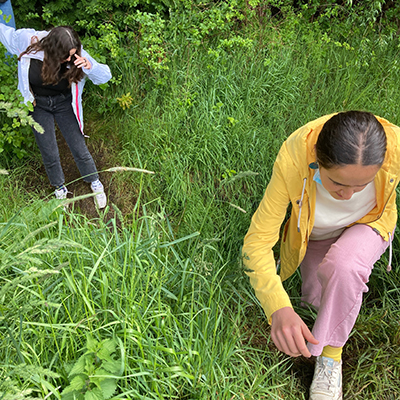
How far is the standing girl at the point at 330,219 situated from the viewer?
159cm

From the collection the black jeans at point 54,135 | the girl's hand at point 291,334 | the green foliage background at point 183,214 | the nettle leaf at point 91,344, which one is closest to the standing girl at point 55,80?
the black jeans at point 54,135

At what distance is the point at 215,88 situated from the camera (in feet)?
10.5

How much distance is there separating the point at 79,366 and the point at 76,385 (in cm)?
7

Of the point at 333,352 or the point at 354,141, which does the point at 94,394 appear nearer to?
the point at 333,352

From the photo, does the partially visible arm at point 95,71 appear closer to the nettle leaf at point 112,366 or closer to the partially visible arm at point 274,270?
the partially visible arm at point 274,270

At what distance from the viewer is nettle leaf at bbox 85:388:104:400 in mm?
1374

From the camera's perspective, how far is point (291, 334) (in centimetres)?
162

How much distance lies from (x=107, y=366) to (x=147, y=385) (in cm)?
21

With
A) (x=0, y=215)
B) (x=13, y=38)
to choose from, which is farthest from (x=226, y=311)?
(x=13, y=38)

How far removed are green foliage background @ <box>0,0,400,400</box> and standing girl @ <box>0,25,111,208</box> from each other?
0.73ft

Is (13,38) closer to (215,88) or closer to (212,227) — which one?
(215,88)

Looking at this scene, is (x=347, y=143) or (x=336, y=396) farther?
(x=336, y=396)

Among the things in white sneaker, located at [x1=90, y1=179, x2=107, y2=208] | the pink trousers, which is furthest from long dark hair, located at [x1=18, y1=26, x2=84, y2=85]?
the pink trousers

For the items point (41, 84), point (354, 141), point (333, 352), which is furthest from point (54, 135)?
point (333, 352)
